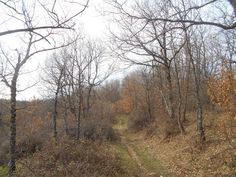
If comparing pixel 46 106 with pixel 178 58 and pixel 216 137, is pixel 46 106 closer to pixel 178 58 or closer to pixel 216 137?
pixel 178 58

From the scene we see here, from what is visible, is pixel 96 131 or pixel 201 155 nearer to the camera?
pixel 201 155

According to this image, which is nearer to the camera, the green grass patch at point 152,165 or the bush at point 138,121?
the green grass patch at point 152,165

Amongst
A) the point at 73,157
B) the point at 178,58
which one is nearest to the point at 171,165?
the point at 73,157

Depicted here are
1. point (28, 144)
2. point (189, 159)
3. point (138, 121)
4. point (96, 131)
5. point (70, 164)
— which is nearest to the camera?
point (70, 164)

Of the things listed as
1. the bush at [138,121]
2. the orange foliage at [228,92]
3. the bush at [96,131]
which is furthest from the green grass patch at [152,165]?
the bush at [138,121]

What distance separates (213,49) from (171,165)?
2676 cm

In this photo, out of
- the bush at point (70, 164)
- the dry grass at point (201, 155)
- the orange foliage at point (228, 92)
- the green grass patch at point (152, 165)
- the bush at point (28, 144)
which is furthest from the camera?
the bush at point (28, 144)

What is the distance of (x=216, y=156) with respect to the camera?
13938mm

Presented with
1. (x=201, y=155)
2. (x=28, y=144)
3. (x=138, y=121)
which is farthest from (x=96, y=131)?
(x=201, y=155)

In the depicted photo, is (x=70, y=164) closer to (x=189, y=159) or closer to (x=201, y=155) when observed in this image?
(x=189, y=159)

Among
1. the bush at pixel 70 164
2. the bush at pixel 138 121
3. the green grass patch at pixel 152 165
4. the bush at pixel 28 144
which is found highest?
the bush at pixel 138 121

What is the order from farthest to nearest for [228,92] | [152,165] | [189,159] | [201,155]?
[152,165] → [189,159] → [201,155] → [228,92]

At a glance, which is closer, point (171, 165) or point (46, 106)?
point (171, 165)

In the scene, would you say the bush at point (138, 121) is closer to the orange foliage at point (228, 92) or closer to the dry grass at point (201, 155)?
the dry grass at point (201, 155)
